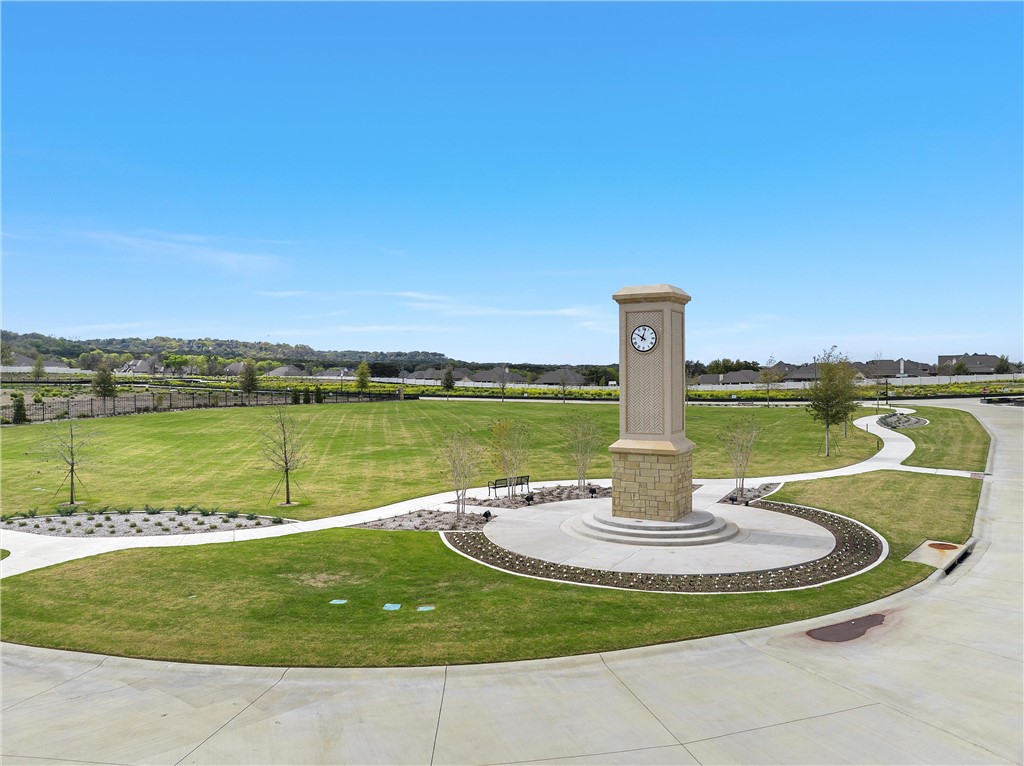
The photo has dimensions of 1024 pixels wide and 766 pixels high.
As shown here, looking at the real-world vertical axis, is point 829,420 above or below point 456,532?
above

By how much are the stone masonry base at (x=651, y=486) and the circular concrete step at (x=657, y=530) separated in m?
0.25

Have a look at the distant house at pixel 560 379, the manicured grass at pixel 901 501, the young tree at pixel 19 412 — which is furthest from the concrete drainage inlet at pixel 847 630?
the distant house at pixel 560 379

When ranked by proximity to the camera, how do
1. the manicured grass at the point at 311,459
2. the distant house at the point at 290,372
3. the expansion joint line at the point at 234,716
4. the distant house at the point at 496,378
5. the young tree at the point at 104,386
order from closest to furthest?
the expansion joint line at the point at 234,716 < the manicured grass at the point at 311,459 < the young tree at the point at 104,386 < the distant house at the point at 496,378 < the distant house at the point at 290,372

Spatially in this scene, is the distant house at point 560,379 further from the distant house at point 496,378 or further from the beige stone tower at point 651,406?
the beige stone tower at point 651,406

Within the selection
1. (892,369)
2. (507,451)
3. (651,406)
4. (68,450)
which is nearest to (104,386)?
(68,450)

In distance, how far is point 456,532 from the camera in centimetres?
1686

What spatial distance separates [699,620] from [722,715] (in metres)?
3.04

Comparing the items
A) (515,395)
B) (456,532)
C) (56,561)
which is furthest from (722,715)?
(515,395)

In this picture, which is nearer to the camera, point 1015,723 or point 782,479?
point 1015,723

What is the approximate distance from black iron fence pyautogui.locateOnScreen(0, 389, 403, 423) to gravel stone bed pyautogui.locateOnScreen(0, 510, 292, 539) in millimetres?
26009

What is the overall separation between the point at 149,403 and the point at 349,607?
201 ft

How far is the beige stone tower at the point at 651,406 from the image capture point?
16203mm

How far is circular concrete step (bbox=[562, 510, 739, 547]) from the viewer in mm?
15484

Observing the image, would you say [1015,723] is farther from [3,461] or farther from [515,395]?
[515,395]
